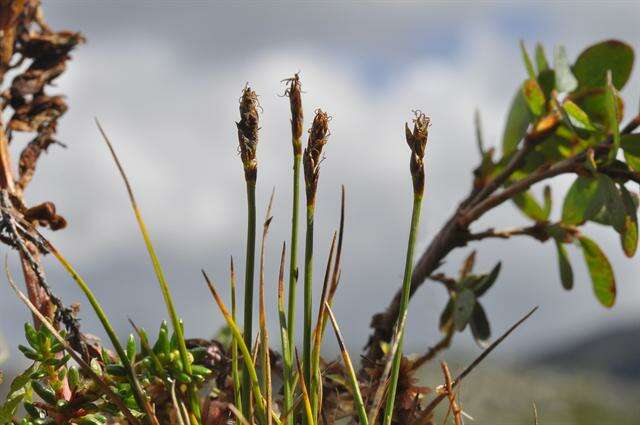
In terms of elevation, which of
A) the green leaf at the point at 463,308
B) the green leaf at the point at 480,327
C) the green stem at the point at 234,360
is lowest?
the green leaf at the point at 480,327

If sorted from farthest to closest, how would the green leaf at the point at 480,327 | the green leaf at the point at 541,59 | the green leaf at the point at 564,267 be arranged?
the green leaf at the point at 541,59 < the green leaf at the point at 564,267 < the green leaf at the point at 480,327

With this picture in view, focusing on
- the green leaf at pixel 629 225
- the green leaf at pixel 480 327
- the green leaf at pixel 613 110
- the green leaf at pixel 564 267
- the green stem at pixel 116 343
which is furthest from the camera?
the green leaf at pixel 564 267

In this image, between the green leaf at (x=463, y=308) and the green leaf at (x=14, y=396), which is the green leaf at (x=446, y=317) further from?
the green leaf at (x=14, y=396)

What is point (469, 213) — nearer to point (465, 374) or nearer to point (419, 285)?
point (419, 285)

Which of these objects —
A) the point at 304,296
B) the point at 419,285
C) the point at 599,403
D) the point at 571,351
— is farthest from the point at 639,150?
the point at 571,351

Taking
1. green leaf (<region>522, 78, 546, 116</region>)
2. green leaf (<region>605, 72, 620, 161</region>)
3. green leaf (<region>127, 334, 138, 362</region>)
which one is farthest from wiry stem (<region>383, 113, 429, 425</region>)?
green leaf (<region>522, 78, 546, 116</region>)

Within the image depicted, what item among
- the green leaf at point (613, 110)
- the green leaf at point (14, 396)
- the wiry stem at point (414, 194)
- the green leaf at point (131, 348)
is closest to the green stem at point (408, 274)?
the wiry stem at point (414, 194)
